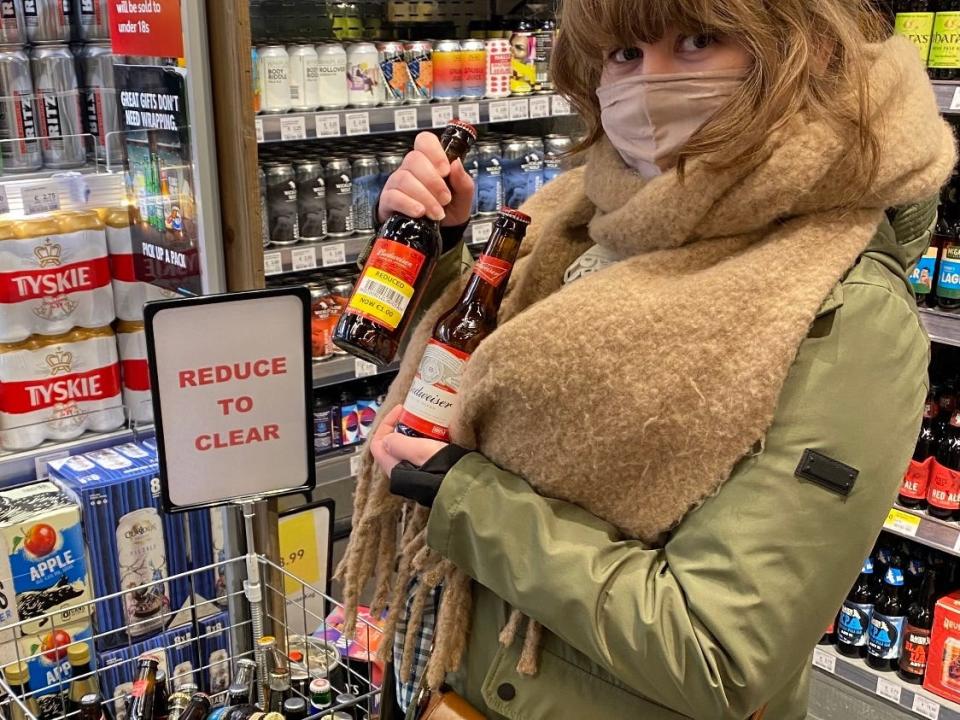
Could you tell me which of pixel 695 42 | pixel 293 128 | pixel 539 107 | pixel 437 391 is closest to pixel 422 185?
pixel 437 391

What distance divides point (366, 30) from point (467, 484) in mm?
2634

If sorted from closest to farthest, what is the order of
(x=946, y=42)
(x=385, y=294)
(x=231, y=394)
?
(x=385, y=294)
(x=231, y=394)
(x=946, y=42)

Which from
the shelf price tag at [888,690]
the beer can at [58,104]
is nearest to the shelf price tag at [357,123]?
the beer can at [58,104]

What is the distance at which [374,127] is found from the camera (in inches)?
115

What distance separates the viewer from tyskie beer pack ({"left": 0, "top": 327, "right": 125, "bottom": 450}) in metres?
2.14

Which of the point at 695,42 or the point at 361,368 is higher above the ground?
the point at 695,42

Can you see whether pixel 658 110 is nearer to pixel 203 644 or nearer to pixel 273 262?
pixel 203 644

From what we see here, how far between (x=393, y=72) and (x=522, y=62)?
1.75 ft

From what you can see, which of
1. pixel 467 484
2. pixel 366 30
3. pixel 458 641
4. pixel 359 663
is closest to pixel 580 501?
pixel 467 484

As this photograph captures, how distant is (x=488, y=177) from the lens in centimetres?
339

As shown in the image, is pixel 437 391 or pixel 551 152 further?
pixel 551 152

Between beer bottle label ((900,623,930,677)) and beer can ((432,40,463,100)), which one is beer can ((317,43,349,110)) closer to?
beer can ((432,40,463,100))

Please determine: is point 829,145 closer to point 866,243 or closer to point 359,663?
point 866,243

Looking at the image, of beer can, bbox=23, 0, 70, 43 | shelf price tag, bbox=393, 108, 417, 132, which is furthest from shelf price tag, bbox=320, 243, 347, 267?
beer can, bbox=23, 0, 70, 43
